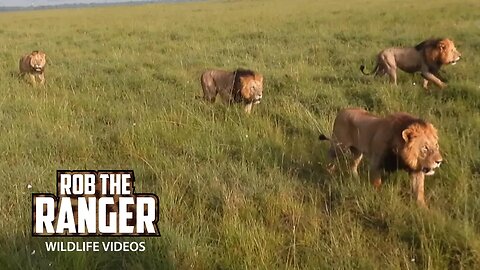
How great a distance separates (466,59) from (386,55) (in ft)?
5.56

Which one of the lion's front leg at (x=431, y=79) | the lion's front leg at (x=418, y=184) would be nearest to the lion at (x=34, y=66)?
the lion's front leg at (x=431, y=79)

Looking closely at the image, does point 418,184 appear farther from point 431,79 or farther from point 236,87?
point 431,79

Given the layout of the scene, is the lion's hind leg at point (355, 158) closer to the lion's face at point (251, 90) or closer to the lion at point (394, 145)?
the lion at point (394, 145)

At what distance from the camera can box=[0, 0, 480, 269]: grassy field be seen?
2928 mm

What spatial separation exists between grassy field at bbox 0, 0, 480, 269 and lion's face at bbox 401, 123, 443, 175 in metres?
0.30

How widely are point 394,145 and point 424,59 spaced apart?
474cm

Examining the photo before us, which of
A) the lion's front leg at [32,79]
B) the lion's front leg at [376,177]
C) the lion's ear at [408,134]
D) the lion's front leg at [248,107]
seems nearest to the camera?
the lion's ear at [408,134]

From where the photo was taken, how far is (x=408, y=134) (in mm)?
3404

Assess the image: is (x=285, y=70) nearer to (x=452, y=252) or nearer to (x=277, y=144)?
(x=277, y=144)

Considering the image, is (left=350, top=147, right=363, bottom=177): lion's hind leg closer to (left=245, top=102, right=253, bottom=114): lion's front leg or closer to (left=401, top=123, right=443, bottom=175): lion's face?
(left=401, top=123, right=443, bottom=175): lion's face

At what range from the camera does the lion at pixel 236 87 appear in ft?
21.6

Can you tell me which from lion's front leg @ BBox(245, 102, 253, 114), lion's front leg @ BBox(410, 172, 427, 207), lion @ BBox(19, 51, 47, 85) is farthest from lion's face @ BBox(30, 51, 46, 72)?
lion's front leg @ BBox(410, 172, 427, 207)

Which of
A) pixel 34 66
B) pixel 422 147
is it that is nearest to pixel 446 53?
pixel 422 147

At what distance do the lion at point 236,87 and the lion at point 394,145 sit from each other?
2.27 metres
